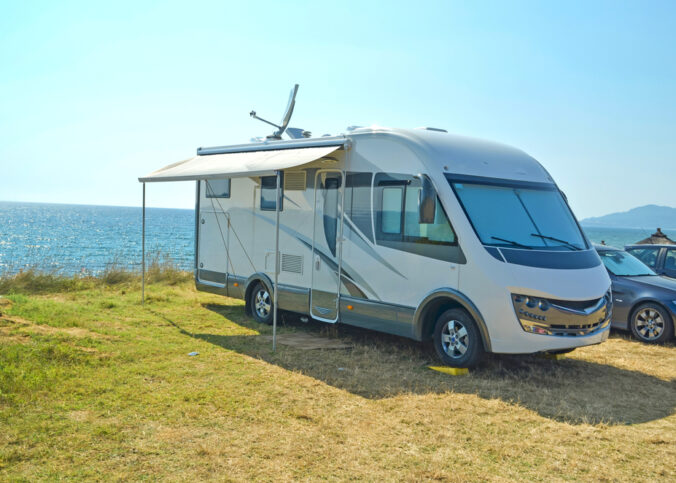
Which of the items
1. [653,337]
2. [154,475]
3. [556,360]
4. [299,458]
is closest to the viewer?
[154,475]

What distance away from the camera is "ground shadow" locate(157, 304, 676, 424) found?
6.41 metres

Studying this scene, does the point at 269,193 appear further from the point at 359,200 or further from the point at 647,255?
the point at 647,255

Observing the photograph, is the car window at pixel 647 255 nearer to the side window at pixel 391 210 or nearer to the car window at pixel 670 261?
the car window at pixel 670 261

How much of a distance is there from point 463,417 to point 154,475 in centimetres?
280

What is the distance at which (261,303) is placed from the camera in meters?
10.5

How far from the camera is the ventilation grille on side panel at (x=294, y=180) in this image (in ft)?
31.5

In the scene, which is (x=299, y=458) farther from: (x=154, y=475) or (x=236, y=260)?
(x=236, y=260)

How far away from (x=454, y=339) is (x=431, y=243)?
118cm

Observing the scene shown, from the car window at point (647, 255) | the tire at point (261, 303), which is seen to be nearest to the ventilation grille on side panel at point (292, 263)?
the tire at point (261, 303)

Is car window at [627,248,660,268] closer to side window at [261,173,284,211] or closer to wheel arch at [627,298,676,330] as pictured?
wheel arch at [627,298,676,330]

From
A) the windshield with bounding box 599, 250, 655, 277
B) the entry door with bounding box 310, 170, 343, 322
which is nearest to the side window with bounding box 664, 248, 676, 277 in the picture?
the windshield with bounding box 599, 250, 655, 277

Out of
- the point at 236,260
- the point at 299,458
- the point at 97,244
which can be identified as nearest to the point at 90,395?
the point at 299,458

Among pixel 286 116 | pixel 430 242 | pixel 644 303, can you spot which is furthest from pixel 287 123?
pixel 644 303

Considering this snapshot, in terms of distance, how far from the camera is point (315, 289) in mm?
9289
